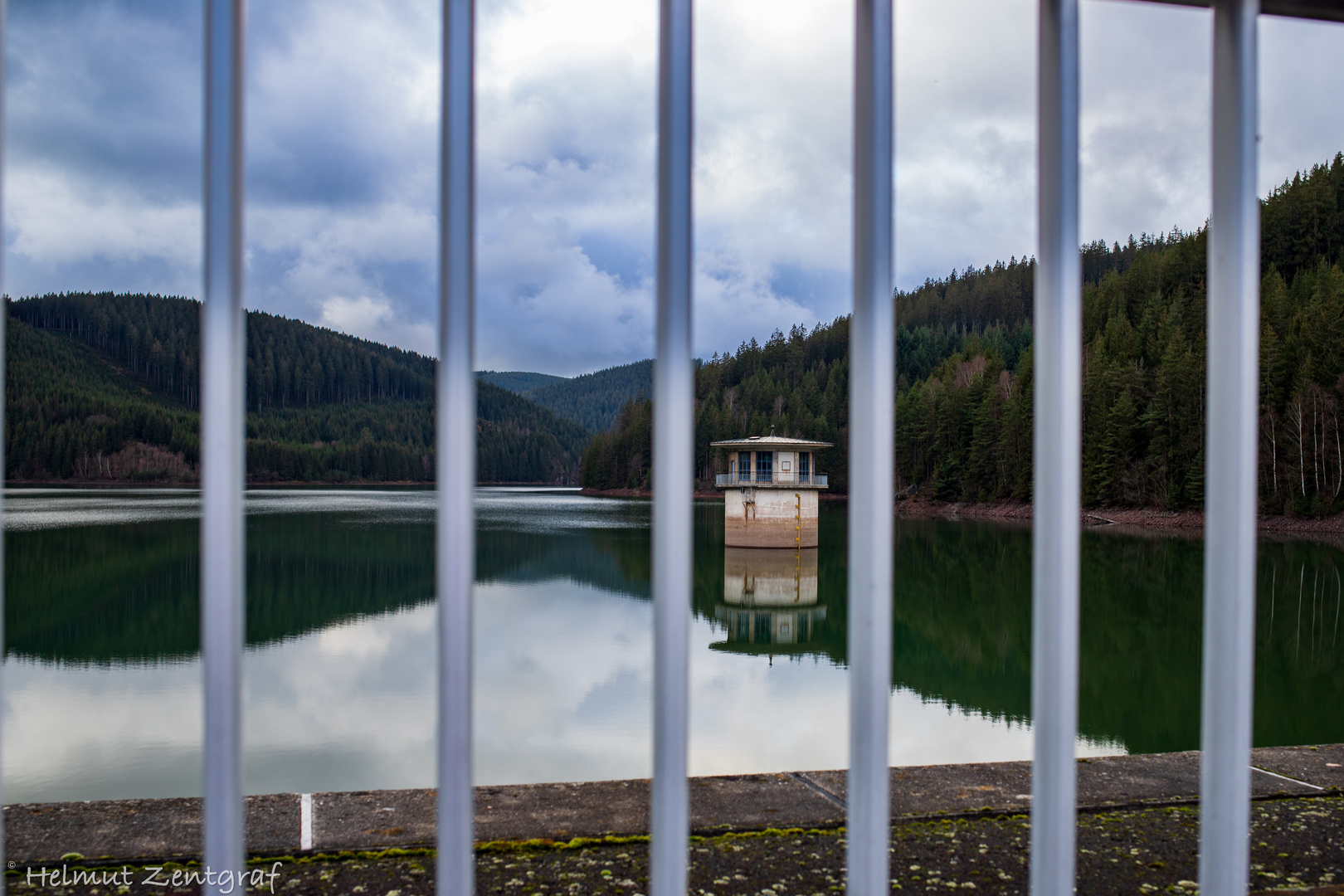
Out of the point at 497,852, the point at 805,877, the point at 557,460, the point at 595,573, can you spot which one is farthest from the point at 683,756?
the point at 557,460

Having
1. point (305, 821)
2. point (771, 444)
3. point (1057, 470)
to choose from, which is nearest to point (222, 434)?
point (1057, 470)

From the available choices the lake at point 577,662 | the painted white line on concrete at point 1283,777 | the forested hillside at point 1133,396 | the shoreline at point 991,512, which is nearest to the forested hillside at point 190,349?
the shoreline at point 991,512

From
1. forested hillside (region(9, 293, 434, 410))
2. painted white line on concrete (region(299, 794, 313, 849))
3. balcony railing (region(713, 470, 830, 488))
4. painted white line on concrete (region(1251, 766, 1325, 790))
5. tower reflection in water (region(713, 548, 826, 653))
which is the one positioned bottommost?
tower reflection in water (region(713, 548, 826, 653))

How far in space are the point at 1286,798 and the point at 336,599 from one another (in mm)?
20872

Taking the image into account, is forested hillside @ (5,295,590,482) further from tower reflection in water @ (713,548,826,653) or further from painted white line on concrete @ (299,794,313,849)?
painted white line on concrete @ (299,794,313,849)

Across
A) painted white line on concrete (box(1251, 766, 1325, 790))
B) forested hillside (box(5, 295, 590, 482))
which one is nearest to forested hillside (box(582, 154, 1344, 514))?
forested hillside (box(5, 295, 590, 482))

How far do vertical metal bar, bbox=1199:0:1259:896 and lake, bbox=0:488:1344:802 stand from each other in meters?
5.45

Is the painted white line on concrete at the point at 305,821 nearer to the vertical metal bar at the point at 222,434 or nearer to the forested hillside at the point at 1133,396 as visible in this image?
the vertical metal bar at the point at 222,434

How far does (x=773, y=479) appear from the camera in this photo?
99.5ft

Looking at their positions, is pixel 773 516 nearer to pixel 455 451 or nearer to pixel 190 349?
pixel 455 451

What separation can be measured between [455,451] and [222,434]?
9.7 inches

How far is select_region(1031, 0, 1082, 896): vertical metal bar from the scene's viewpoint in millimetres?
1002

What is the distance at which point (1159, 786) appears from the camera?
263 cm

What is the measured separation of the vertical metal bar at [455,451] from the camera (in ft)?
2.93
